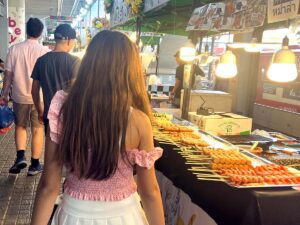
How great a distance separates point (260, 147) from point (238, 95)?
649cm

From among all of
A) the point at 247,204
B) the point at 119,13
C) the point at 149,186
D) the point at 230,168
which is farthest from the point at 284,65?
the point at 119,13

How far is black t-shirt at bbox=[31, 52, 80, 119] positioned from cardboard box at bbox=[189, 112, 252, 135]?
1.88 m

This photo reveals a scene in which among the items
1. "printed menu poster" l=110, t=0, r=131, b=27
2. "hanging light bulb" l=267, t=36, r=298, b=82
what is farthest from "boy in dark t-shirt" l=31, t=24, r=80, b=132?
"printed menu poster" l=110, t=0, r=131, b=27

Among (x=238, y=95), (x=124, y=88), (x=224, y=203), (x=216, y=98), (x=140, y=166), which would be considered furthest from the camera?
(x=238, y=95)

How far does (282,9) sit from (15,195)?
3.85 meters

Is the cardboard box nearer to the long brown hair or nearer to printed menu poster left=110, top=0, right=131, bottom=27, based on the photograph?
the long brown hair

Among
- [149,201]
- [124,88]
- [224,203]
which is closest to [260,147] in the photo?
[224,203]

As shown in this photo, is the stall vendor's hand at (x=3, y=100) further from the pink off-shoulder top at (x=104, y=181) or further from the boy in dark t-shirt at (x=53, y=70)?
the pink off-shoulder top at (x=104, y=181)

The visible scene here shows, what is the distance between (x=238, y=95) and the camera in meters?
10.6

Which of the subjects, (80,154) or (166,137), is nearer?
(80,154)

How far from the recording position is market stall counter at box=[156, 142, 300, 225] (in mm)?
2496

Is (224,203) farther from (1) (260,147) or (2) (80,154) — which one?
(1) (260,147)

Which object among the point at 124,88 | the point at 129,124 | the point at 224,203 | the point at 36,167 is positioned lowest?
the point at 36,167

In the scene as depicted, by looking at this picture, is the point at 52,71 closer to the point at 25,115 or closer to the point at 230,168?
the point at 25,115
